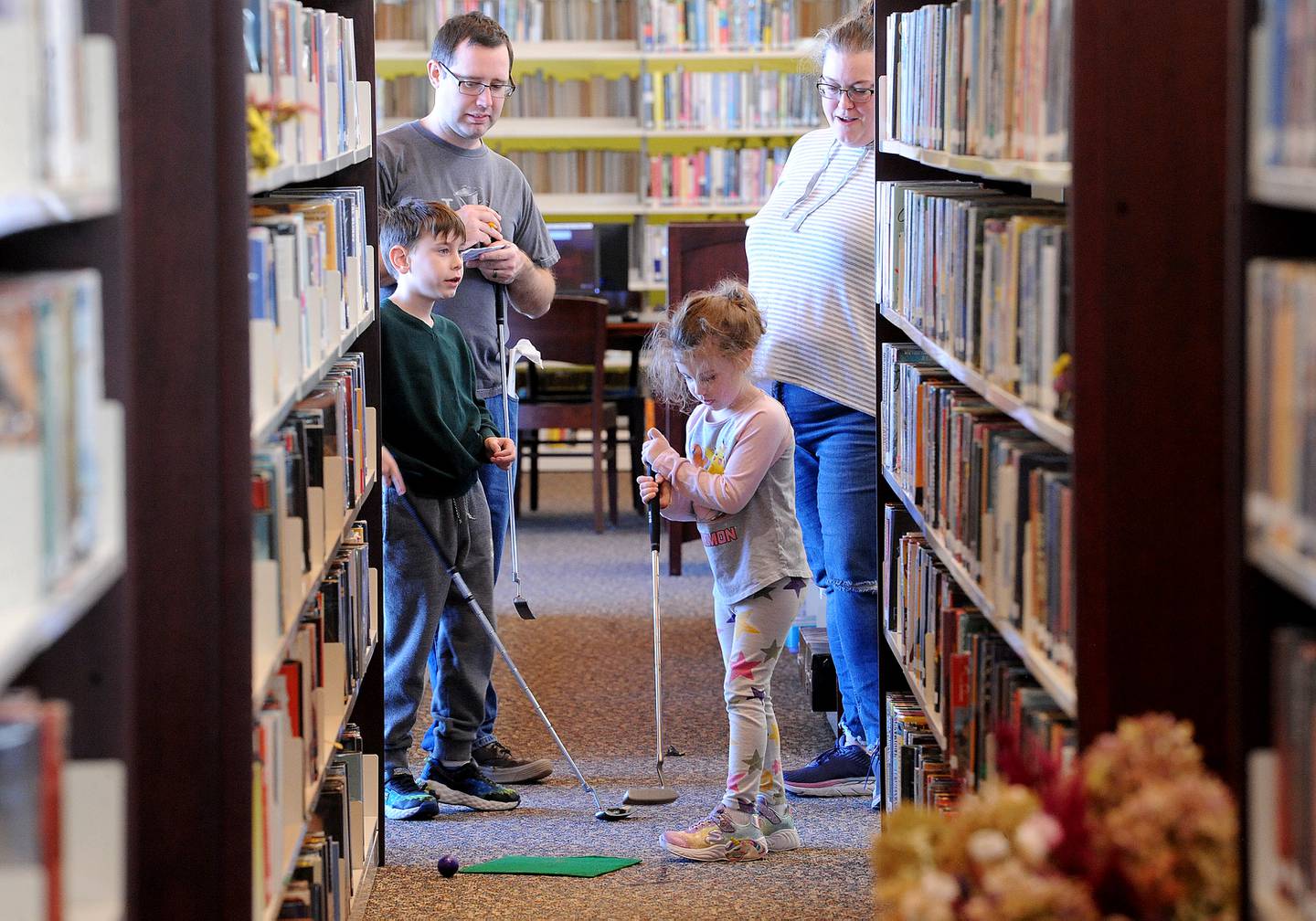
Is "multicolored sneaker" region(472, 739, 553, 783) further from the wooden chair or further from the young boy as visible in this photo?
the wooden chair

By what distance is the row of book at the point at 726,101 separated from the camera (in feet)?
25.8

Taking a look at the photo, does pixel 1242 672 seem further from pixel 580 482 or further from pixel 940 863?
pixel 580 482

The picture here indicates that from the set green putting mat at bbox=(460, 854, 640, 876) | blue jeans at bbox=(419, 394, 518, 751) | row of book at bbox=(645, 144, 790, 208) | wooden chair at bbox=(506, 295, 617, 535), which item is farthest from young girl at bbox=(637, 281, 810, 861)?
row of book at bbox=(645, 144, 790, 208)

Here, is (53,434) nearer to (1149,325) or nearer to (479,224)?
(1149,325)

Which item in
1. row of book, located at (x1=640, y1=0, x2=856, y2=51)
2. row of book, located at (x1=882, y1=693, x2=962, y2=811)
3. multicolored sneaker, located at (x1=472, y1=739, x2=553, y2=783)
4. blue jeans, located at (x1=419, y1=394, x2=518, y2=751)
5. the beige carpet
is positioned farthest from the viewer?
row of book, located at (x1=640, y1=0, x2=856, y2=51)

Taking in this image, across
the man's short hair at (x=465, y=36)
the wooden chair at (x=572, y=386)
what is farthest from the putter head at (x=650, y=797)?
the wooden chair at (x=572, y=386)

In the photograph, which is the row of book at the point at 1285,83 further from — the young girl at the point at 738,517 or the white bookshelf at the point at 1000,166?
the young girl at the point at 738,517

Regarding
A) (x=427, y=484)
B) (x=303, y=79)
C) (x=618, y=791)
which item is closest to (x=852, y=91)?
(x=427, y=484)

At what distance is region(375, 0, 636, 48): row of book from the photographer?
7938 mm

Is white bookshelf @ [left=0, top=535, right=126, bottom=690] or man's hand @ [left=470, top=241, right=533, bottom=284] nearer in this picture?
white bookshelf @ [left=0, top=535, right=126, bottom=690]

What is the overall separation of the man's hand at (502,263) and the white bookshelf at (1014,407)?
1195 millimetres

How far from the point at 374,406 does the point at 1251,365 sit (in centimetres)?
216

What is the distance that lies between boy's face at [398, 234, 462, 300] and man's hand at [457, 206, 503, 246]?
219mm

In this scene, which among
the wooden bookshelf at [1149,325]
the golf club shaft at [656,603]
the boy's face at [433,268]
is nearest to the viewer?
the wooden bookshelf at [1149,325]
